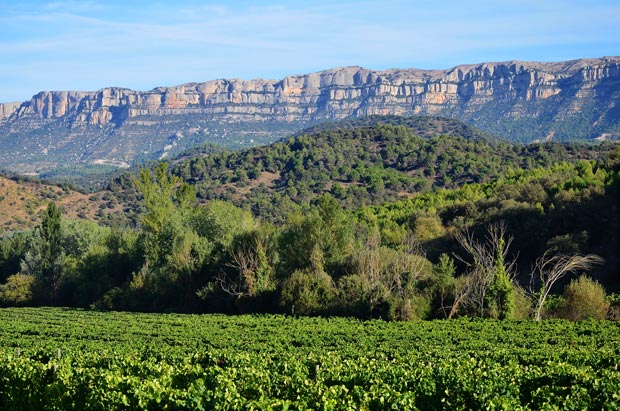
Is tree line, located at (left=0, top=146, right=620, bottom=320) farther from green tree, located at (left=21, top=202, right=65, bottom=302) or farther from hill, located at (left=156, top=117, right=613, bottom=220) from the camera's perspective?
hill, located at (left=156, top=117, right=613, bottom=220)

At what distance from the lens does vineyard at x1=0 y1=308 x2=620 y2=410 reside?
1329 cm

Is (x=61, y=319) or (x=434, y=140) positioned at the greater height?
(x=434, y=140)

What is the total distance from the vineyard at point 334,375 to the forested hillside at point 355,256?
9395mm

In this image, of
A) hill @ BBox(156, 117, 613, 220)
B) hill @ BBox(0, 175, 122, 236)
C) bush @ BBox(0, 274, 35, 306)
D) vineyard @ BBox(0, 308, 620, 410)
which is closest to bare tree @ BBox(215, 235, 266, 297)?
vineyard @ BBox(0, 308, 620, 410)

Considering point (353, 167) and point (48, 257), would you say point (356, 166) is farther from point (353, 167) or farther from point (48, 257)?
point (48, 257)

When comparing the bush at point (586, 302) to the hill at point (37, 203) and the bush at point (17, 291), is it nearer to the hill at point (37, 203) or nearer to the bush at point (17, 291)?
the bush at point (17, 291)

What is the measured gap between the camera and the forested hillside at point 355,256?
4075 centimetres

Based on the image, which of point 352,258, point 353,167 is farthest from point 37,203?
point 352,258

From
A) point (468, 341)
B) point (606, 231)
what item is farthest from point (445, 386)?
point (606, 231)

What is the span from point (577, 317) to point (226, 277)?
85.9 feet

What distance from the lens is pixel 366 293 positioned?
136 feet

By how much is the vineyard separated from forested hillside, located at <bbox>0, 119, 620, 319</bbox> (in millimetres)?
9395

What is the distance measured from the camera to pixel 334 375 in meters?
16.3

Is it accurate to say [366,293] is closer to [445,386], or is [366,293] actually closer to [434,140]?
[445,386]
